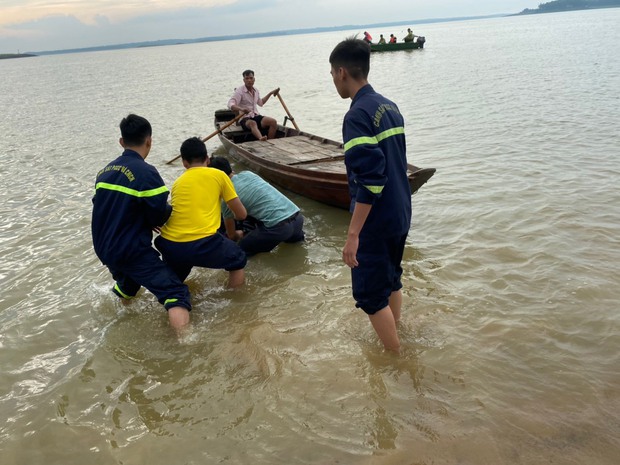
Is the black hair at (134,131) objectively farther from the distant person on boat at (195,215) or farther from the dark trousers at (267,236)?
the dark trousers at (267,236)

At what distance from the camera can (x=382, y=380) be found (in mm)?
3412

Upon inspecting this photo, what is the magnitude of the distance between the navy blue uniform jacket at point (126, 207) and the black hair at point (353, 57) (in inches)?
74.7

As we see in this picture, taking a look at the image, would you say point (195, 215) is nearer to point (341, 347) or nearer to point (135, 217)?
point (135, 217)

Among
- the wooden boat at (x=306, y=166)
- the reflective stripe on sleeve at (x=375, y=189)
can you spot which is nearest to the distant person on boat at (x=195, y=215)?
the reflective stripe on sleeve at (x=375, y=189)

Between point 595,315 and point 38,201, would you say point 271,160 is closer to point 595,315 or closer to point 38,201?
point 38,201

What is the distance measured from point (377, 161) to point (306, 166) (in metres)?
4.89

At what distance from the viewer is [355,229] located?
290 centimetres

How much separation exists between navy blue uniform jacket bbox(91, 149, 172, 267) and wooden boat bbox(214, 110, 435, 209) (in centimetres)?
322

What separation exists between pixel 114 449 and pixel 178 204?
2111 mm

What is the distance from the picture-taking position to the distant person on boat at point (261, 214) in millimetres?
5336

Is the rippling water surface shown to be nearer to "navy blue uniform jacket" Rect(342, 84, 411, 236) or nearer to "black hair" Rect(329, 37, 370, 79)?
"navy blue uniform jacket" Rect(342, 84, 411, 236)

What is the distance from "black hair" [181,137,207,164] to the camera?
4.25 m

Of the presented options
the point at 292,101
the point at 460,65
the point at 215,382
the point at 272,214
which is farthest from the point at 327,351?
the point at 460,65

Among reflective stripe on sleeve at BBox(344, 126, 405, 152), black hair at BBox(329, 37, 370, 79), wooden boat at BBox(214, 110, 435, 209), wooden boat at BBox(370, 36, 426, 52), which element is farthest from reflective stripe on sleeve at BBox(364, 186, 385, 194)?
wooden boat at BBox(370, 36, 426, 52)
